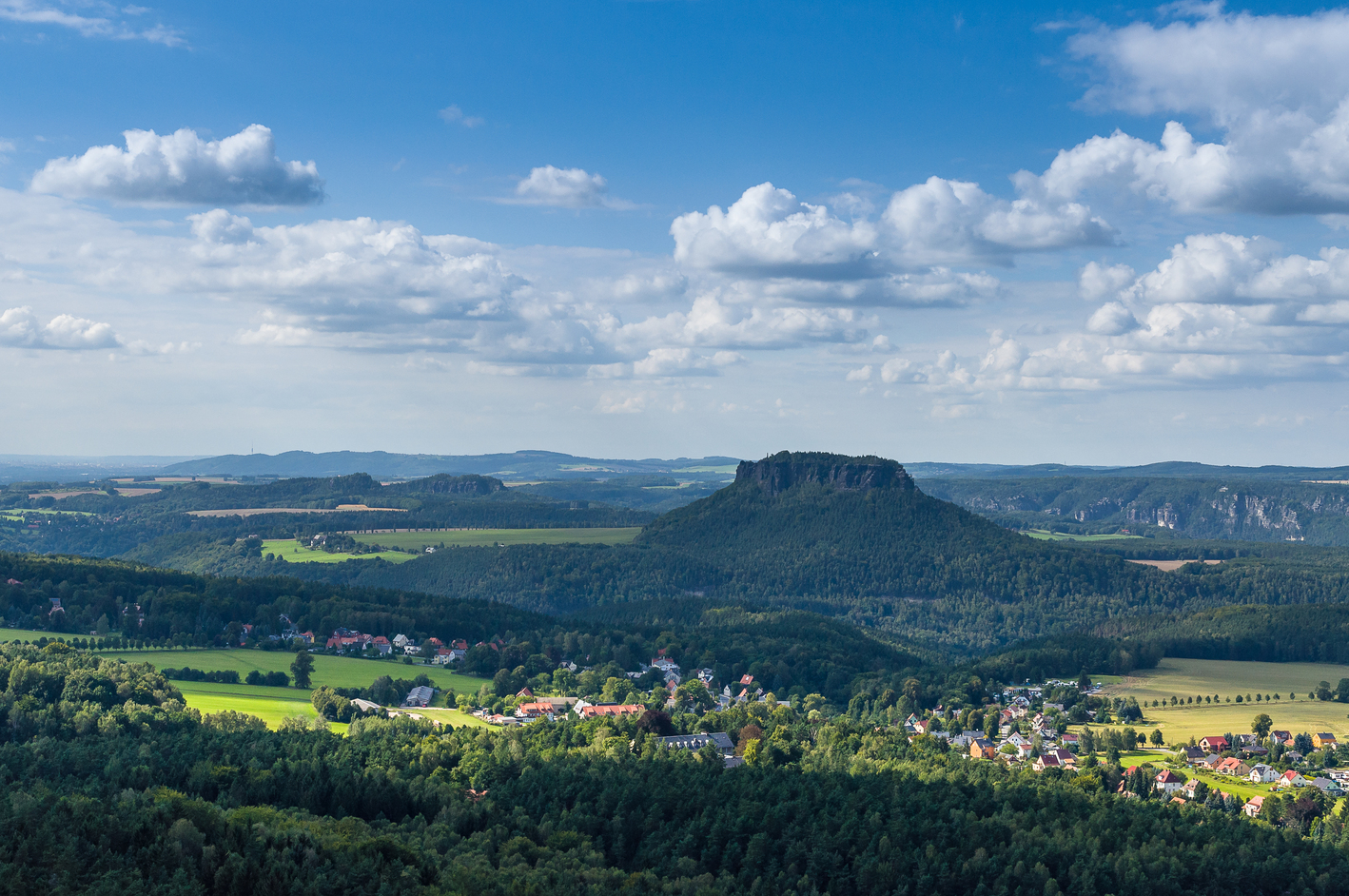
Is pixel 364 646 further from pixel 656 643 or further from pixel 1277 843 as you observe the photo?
pixel 1277 843

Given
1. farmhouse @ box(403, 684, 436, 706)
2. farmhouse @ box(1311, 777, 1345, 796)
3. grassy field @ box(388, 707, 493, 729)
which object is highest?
grassy field @ box(388, 707, 493, 729)

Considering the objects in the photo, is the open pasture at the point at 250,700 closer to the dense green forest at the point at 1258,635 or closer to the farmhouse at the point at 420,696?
the farmhouse at the point at 420,696

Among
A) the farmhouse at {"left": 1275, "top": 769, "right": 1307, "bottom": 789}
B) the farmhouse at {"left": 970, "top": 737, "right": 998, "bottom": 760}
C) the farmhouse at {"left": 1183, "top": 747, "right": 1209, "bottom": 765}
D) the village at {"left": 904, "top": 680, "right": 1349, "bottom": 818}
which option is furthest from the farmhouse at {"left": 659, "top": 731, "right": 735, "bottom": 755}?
the farmhouse at {"left": 1275, "top": 769, "right": 1307, "bottom": 789}

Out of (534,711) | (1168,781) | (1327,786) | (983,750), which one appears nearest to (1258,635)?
(1327,786)

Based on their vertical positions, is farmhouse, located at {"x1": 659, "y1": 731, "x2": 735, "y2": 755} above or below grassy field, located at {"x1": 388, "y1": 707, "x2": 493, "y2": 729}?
above

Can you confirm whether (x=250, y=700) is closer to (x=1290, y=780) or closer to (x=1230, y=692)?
(x=1290, y=780)

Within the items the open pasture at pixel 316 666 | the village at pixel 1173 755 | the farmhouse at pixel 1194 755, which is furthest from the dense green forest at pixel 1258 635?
the open pasture at pixel 316 666

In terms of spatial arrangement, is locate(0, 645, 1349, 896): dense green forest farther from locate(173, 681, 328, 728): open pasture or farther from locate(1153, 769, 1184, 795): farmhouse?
locate(173, 681, 328, 728): open pasture
